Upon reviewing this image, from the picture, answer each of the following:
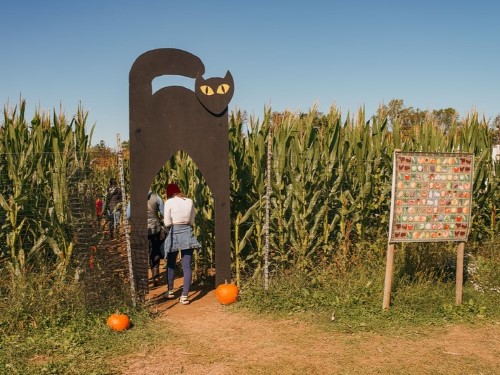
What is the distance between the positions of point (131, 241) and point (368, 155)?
4543 mm

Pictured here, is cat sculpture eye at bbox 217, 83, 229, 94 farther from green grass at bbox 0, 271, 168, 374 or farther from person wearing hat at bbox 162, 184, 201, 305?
green grass at bbox 0, 271, 168, 374

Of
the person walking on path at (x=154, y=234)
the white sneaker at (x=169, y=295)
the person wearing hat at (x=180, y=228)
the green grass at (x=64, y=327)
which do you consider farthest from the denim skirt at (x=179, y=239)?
the person walking on path at (x=154, y=234)

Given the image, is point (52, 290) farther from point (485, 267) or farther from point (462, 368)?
point (485, 267)

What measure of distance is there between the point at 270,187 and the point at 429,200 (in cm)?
240

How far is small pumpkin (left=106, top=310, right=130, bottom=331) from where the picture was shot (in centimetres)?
595

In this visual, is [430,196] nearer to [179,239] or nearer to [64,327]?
[179,239]

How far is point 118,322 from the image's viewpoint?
5949 millimetres

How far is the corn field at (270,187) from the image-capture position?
22.9 ft

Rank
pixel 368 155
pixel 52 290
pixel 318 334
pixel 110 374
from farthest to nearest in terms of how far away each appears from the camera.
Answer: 1. pixel 368 155
2. pixel 52 290
3. pixel 318 334
4. pixel 110 374

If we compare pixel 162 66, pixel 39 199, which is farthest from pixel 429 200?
pixel 39 199

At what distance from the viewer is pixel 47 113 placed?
304 inches

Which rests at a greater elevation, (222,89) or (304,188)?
(222,89)

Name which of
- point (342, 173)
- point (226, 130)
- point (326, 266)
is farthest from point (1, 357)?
point (342, 173)

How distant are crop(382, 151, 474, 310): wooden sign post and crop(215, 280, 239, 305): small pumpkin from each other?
215 cm
